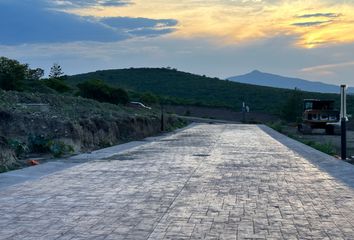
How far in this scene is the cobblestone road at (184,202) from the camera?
798cm

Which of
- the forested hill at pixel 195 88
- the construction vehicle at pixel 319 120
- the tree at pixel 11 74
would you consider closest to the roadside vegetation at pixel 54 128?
the construction vehicle at pixel 319 120

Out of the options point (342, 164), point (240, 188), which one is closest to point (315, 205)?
point (240, 188)

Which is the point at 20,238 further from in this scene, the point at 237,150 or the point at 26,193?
the point at 237,150

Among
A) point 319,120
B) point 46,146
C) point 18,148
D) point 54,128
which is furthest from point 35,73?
point 18,148

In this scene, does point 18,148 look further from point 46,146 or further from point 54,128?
point 54,128

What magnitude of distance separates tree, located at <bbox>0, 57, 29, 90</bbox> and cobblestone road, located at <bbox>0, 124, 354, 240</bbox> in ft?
107

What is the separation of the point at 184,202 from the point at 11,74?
41717 mm

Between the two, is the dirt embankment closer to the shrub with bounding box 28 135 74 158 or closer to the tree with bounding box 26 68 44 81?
the shrub with bounding box 28 135 74 158

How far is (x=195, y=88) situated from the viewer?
127750 millimetres

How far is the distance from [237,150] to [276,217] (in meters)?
12.9

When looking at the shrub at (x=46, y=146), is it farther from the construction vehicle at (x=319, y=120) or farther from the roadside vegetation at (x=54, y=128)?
the construction vehicle at (x=319, y=120)

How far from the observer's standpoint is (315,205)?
394 inches

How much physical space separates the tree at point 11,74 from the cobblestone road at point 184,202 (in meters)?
32.6

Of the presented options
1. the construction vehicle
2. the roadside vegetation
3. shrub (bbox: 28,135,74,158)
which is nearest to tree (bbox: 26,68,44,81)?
the roadside vegetation
